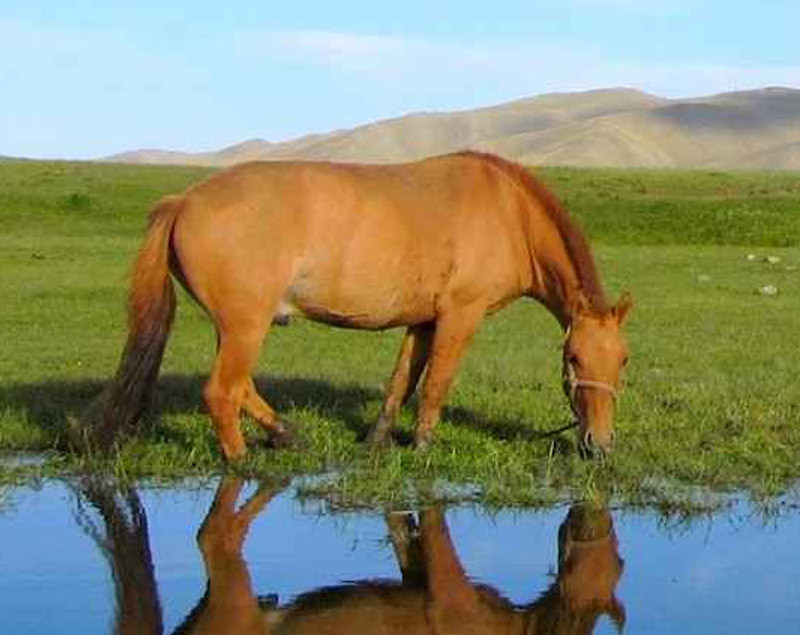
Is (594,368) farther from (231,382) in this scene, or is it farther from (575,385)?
(231,382)

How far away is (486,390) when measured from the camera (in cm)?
1323

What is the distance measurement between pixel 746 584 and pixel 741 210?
32371mm

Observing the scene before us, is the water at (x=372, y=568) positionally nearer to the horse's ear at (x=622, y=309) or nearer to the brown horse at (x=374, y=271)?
the brown horse at (x=374, y=271)

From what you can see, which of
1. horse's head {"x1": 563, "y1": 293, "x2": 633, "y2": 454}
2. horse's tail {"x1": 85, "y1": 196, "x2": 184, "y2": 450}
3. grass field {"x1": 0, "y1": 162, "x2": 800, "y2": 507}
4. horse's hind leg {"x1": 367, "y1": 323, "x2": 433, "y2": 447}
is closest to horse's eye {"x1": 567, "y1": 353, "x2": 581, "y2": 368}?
horse's head {"x1": 563, "y1": 293, "x2": 633, "y2": 454}

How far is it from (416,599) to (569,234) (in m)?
4.30

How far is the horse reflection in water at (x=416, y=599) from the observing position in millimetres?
6578

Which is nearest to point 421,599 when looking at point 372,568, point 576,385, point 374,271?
point 372,568

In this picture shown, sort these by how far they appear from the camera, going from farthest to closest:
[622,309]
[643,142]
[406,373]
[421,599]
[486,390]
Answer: [643,142], [486,390], [406,373], [622,309], [421,599]

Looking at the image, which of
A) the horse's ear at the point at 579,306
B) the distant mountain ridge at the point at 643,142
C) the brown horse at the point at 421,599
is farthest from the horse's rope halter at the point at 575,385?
the distant mountain ridge at the point at 643,142

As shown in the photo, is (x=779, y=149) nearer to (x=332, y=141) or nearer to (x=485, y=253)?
(x=332, y=141)

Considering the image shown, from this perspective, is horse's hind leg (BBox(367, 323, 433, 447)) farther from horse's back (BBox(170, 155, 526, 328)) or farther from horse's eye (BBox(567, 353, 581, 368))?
horse's eye (BBox(567, 353, 581, 368))

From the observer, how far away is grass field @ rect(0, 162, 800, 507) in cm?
962

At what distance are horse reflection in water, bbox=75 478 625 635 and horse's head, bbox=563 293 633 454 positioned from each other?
191 cm

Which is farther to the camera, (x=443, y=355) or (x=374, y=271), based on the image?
(x=443, y=355)
